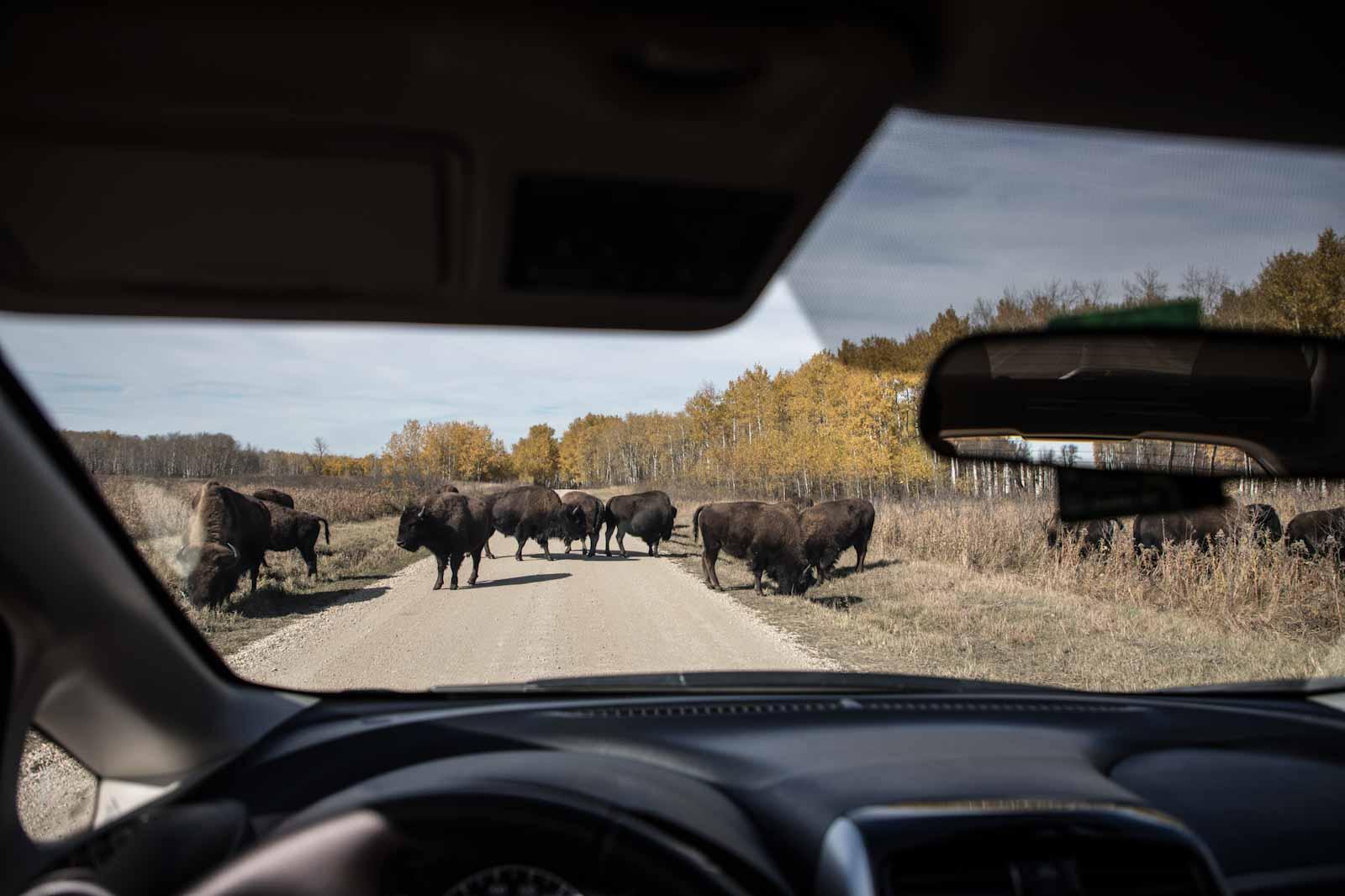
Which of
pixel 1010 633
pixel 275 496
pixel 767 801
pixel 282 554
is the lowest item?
pixel 1010 633

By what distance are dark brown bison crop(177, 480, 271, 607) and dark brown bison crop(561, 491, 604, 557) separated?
13.2 feet

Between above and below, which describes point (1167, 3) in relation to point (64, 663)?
above

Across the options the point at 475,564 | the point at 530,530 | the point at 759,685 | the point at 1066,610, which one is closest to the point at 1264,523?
the point at 1066,610

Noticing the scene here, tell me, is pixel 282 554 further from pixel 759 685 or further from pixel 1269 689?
pixel 1269 689

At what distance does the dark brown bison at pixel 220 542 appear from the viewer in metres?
3.23

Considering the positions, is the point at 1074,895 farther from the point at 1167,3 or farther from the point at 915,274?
the point at 1167,3

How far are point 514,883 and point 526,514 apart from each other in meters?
5.40

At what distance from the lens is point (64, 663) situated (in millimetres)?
2342

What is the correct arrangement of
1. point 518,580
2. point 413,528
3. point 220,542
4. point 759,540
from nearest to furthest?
point 220,542
point 413,528
point 518,580
point 759,540

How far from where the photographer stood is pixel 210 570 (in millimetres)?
3375

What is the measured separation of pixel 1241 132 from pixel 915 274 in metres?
0.91

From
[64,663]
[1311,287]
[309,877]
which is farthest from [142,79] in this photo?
[1311,287]

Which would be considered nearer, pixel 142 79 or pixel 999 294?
pixel 142 79

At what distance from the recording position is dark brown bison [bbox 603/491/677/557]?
829cm
